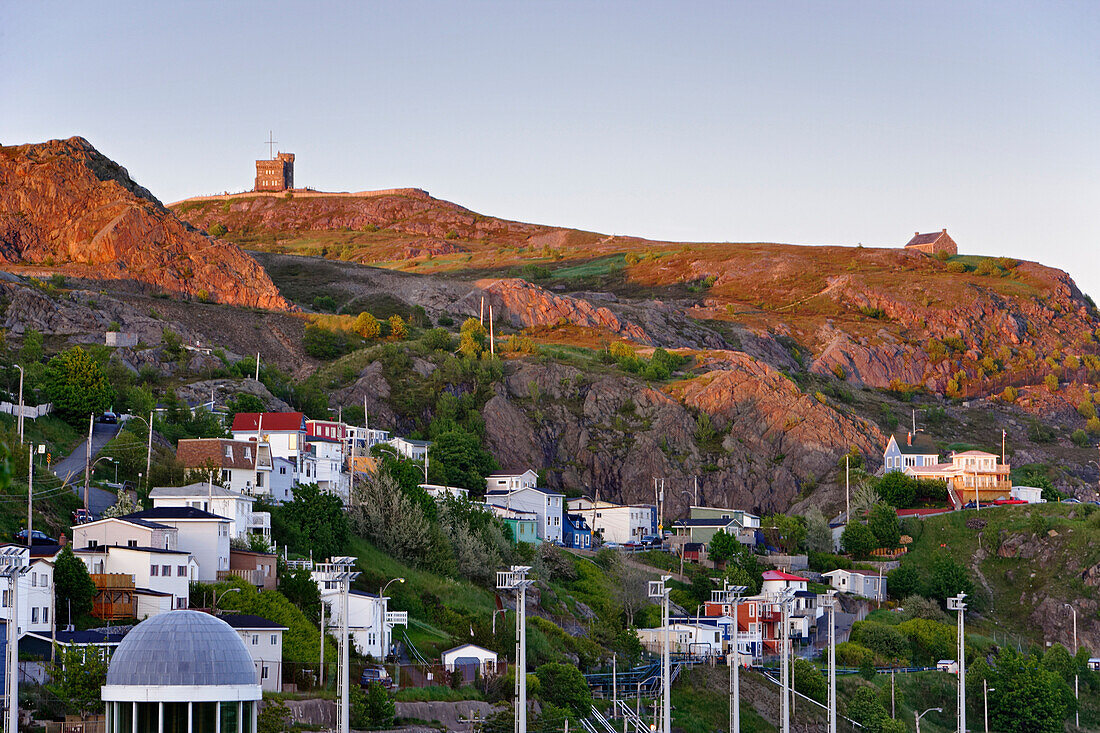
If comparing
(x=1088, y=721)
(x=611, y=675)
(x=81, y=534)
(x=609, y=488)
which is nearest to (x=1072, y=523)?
(x=1088, y=721)

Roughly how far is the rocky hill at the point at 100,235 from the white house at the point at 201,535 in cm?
9558

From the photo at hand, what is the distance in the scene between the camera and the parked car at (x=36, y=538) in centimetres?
7081

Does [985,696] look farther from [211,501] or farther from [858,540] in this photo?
[211,501]

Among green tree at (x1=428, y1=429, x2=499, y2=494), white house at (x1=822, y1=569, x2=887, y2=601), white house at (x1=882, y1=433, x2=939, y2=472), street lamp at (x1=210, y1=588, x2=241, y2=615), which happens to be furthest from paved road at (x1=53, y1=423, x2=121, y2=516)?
white house at (x1=882, y1=433, x2=939, y2=472)

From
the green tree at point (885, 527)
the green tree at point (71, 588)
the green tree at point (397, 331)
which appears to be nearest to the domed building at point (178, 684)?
the green tree at point (71, 588)

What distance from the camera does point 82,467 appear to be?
91.8 m

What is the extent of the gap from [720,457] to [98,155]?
3640 inches

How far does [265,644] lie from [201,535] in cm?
1099

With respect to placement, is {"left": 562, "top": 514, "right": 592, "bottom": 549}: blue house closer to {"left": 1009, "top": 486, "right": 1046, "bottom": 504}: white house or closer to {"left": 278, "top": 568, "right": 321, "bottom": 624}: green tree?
{"left": 1009, "top": 486, "right": 1046, "bottom": 504}: white house

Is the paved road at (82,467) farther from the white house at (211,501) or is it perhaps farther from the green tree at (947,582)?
the green tree at (947,582)

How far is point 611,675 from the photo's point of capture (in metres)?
86.1

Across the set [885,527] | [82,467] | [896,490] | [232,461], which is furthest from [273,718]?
[896,490]

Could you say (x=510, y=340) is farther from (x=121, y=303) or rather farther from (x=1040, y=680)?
(x=1040, y=680)

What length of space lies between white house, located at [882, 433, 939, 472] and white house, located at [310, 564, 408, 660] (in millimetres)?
80722
